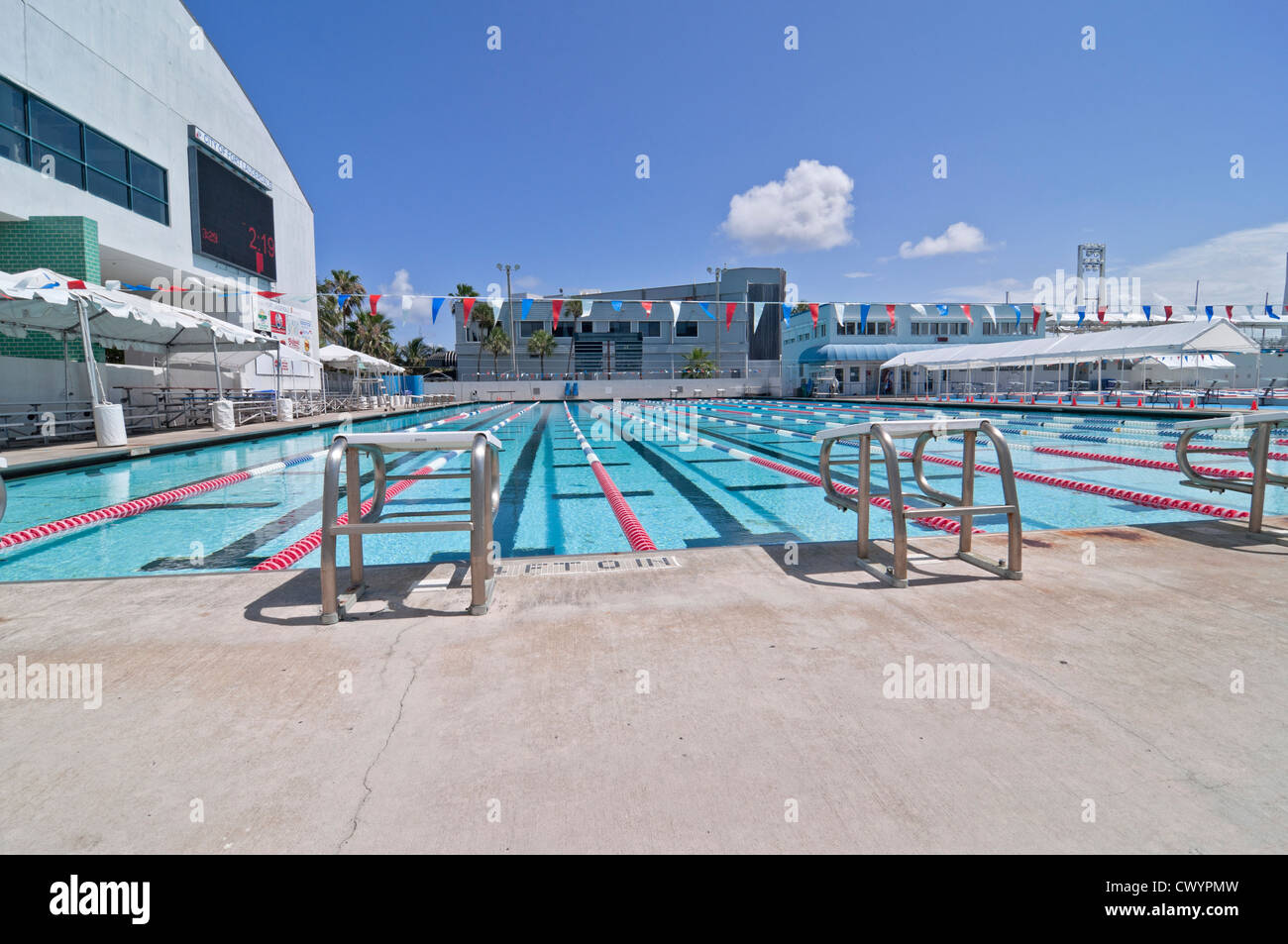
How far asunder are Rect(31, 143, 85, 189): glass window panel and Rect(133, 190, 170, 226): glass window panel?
1958 millimetres

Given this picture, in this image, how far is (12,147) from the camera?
12836mm

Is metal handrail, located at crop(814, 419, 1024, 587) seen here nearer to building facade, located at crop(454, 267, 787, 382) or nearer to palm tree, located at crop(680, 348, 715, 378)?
palm tree, located at crop(680, 348, 715, 378)

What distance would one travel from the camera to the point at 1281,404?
22.0 metres

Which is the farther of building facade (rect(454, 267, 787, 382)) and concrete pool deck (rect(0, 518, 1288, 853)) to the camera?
building facade (rect(454, 267, 787, 382))

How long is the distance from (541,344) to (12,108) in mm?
39128

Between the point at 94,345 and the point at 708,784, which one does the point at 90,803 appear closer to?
the point at 708,784

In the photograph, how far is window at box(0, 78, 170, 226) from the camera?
12.9 meters

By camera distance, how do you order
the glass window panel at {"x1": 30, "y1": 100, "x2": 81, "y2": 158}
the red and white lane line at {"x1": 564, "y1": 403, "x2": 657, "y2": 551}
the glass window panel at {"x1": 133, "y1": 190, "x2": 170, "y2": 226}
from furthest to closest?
the glass window panel at {"x1": 133, "y1": 190, "x2": 170, "y2": 226}
the glass window panel at {"x1": 30, "y1": 100, "x2": 81, "y2": 158}
the red and white lane line at {"x1": 564, "y1": 403, "x2": 657, "y2": 551}

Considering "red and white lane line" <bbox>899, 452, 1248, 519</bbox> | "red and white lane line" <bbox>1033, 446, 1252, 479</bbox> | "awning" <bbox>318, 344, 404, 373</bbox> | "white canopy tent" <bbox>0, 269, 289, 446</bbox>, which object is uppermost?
"awning" <bbox>318, 344, 404, 373</bbox>

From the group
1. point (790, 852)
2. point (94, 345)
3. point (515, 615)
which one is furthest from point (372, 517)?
point (94, 345)

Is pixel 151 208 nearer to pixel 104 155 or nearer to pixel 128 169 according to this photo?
pixel 128 169

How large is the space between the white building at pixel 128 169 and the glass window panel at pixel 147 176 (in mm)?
48

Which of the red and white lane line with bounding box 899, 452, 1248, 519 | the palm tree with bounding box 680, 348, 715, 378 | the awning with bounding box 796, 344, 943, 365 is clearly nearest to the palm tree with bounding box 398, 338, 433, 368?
the palm tree with bounding box 680, 348, 715, 378

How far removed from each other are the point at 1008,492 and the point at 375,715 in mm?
3390
